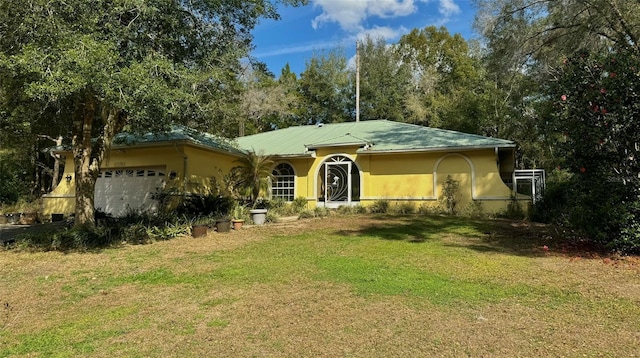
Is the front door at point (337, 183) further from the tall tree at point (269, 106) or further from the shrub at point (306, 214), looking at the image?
the tall tree at point (269, 106)

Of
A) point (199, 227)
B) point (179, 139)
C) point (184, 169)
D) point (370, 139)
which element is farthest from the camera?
point (370, 139)

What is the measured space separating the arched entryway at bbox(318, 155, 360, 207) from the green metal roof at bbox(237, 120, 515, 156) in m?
0.76

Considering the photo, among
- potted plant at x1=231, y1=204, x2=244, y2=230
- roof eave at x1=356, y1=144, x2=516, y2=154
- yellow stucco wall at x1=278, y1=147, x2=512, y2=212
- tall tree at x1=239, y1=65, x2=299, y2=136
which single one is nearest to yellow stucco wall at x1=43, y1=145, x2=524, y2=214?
yellow stucco wall at x1=278, y1=147, x2=512, y2=212

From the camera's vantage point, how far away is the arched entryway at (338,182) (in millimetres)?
16797

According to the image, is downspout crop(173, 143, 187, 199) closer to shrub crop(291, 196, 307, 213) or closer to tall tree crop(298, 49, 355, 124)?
shrub crop(291, 196, 307, 213)

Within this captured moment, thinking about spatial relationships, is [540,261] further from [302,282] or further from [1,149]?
[1,149]

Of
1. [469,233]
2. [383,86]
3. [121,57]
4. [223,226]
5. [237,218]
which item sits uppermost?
[383,86]

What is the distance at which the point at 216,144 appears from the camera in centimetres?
1620

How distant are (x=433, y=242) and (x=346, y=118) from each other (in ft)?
87.3

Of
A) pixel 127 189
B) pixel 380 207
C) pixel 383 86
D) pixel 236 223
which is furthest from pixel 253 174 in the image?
pixel 383 86

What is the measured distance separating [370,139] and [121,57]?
1110 cm

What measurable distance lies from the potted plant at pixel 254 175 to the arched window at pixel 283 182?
27 cm

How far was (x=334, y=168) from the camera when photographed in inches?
671

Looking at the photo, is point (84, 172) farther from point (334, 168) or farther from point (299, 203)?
point (334, 168)
